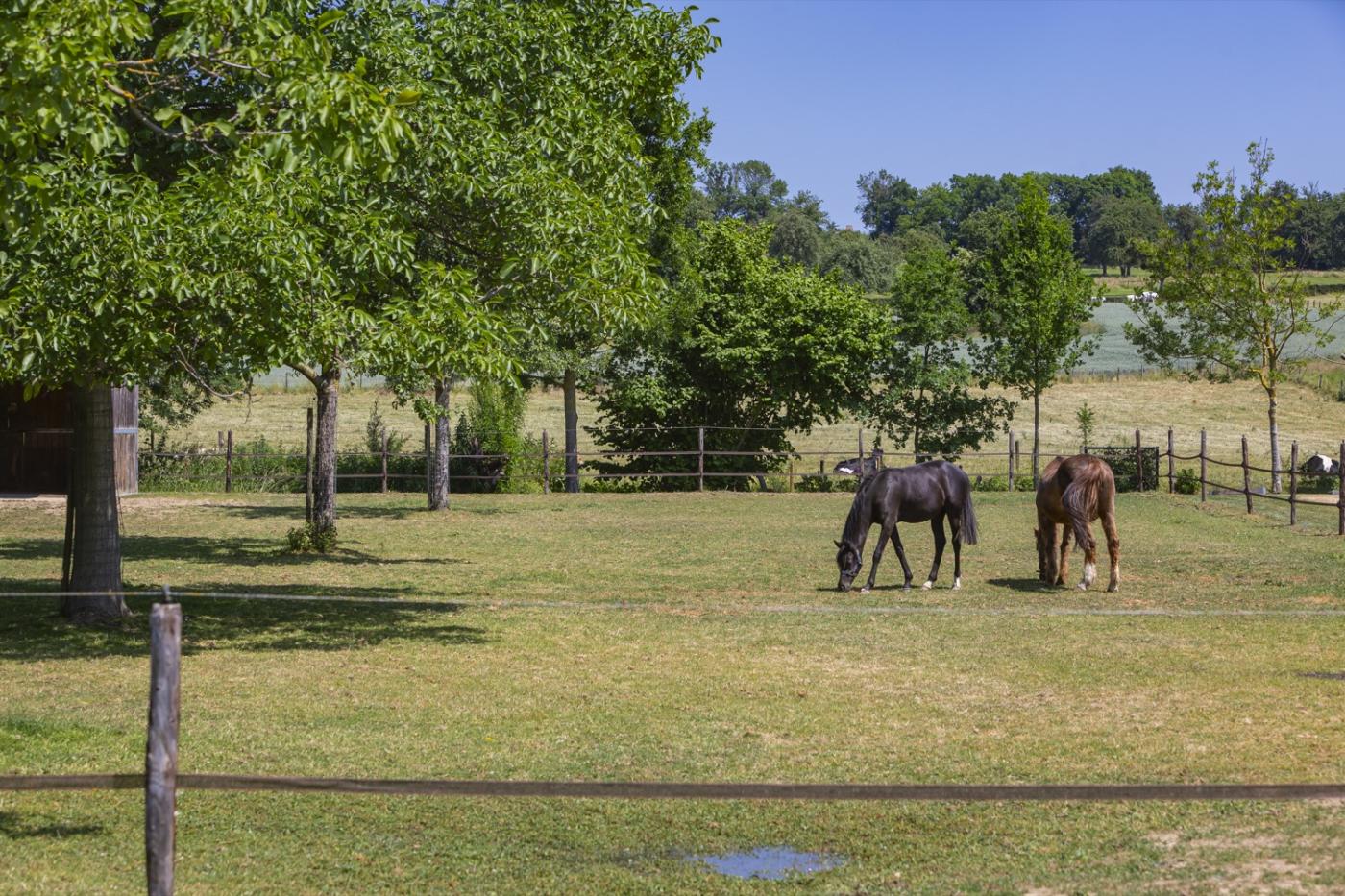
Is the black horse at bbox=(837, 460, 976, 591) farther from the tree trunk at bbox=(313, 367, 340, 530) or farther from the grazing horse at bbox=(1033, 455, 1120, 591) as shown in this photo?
the tree trunk at bbox=(313, 367, 340, 530)

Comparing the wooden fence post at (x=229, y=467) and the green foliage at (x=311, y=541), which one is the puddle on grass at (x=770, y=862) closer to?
the green foliage at (x=311, y=541)

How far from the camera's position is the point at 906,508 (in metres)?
16.9

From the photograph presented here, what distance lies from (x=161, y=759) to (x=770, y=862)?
9.47 ft

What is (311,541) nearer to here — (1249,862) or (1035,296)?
(1249,862)

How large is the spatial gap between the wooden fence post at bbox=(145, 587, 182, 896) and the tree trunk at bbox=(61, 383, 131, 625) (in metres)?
8.87

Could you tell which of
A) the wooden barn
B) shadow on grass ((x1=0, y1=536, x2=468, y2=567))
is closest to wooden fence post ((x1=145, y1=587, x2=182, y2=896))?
shadow on grass ((x1=0, y1=536, x2=468, y2=567))

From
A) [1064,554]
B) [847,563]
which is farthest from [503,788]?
[1064,554]

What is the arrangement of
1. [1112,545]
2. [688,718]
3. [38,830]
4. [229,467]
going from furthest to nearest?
[229,467] < [1112,545] < [688,718] < [38,830]

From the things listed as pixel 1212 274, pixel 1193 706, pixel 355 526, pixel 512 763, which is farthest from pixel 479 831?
pixel 1212 274

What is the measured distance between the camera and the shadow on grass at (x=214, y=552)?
20188 millimetres

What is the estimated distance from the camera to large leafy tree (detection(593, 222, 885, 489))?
37.7 meters

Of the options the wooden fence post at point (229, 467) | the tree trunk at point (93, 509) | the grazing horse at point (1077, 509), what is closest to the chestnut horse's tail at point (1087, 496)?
the grazing horse at point (1077, 509)

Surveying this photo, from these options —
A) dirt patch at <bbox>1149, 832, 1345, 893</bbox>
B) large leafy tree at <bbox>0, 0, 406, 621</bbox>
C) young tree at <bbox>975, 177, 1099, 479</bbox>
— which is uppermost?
young tree at <bbox>975, 177, 1099, 479</bbox>

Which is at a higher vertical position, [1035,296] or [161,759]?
[1035,296]
